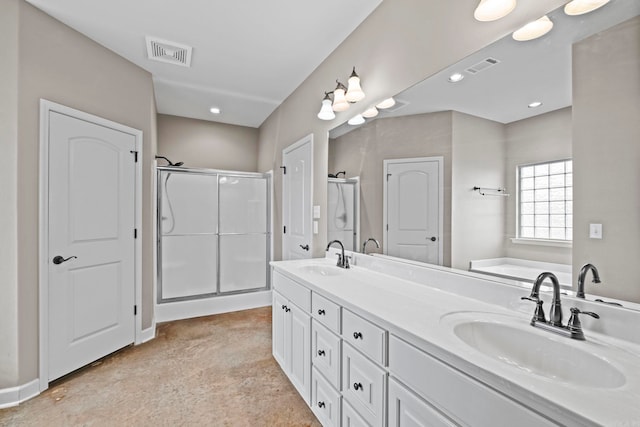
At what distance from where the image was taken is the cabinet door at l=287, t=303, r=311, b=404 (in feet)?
6.00

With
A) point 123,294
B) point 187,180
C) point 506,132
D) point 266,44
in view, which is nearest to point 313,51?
point 266,44

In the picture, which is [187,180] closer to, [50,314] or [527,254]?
[50,314]

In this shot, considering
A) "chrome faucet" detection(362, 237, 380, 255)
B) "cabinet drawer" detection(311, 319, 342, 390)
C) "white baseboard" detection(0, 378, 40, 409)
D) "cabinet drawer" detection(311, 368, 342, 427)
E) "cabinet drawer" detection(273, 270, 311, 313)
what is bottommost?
"white baseboard" detection(0, 378, 40, 409)

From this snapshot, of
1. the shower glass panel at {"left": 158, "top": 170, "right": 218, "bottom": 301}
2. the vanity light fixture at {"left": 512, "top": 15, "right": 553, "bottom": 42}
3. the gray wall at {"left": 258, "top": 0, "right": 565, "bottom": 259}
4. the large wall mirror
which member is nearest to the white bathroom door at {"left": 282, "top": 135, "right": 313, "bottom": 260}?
the gray wall at {"left": 258, "top": 0, "right": 565, "bottom": 259}

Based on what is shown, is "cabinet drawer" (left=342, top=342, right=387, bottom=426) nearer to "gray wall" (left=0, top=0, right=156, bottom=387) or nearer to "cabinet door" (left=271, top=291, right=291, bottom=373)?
"cabinet door" (left=271, top=291, right=291, bottom=373)

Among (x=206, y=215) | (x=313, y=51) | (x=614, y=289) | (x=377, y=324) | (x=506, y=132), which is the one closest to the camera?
(x=614, y=289)

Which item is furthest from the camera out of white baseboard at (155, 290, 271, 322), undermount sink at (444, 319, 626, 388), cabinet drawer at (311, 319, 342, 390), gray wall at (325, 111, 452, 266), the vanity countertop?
white baseboard at (155, 290, 271, 322)

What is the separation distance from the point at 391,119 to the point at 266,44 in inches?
52.6

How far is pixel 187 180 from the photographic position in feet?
12.0

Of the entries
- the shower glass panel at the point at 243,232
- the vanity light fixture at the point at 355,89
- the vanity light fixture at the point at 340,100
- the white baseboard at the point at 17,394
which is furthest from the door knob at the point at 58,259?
the vanity light fixture at the point at 355,89

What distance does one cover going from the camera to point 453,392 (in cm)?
89

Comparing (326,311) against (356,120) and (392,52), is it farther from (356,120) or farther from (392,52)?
(392,52)

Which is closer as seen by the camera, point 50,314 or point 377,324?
point 377,324

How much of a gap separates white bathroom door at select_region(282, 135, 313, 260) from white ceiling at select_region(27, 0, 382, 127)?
74cm
